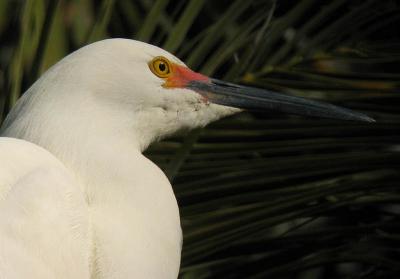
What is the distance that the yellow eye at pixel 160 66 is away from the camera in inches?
170

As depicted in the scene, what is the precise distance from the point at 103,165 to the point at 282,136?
750mm

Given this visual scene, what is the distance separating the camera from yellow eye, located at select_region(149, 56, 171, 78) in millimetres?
4328

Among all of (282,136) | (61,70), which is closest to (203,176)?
(282,136)

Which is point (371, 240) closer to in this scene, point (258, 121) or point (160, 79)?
point (258, 121)

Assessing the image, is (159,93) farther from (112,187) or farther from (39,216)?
(39,216)

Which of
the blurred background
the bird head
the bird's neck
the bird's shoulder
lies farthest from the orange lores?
the bird's shoulder

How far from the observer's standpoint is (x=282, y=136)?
15.4 ft

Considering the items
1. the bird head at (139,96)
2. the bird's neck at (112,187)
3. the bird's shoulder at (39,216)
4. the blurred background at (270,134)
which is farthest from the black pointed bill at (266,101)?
the bird's shoulder at (39,216)

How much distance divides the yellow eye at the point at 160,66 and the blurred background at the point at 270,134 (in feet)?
0.70

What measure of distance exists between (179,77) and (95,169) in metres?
0.44

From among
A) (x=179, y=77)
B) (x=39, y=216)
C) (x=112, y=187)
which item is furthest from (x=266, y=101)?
(x=39, y=216)

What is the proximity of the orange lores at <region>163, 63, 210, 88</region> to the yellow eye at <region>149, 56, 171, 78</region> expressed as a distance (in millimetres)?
18

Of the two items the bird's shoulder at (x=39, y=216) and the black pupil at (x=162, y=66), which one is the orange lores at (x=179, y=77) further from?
the bird's shoulder at (x=39, y=216)

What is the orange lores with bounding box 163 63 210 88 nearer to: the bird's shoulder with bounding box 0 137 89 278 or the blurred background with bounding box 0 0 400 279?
the blurred background with bounding box 0 0 400 279
